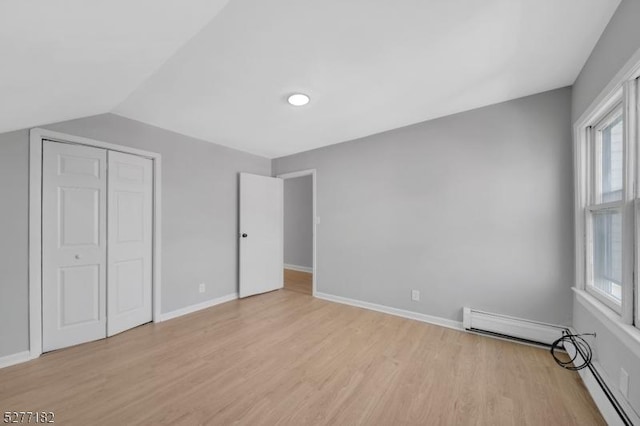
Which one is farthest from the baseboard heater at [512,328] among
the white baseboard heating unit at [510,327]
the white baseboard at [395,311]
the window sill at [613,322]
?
the window sill at [613,322]

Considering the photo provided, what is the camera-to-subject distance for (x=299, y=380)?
191cm

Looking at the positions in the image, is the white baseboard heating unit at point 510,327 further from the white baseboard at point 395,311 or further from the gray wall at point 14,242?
the gray wall at point 14,242

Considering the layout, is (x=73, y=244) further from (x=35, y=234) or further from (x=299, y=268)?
(x=299, y=268)

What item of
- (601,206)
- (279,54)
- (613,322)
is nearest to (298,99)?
(279,54)

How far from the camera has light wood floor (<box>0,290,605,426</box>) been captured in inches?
61.9

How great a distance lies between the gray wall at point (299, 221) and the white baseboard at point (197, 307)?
249 centimetres

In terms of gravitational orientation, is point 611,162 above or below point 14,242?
above

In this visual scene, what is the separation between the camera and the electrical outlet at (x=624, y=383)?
1344 millimetres

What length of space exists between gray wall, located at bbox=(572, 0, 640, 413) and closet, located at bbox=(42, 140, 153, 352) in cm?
396

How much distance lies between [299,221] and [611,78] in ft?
17.6

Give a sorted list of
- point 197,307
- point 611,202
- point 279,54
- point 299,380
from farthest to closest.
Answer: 1. point 197,307
2. point 299,380
3. point 279,54
4. point 611,202

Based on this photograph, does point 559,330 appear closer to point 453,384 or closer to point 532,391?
point 532,391

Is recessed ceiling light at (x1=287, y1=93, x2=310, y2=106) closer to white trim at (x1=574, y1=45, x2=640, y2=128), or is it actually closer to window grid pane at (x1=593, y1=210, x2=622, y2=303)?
white trim at (x1=574, y1=45, x2=640, y2=128)

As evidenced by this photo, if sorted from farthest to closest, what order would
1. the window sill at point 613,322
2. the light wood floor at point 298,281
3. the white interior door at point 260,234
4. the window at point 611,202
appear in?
the light wood floor at point 298,281 < the white interior door at point 260,234 < the window at point 611,202 < the window sill at point 613,322
